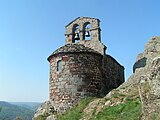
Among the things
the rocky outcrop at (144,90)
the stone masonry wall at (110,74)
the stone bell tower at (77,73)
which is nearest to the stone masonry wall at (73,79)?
the stone bell tower at (77,73)

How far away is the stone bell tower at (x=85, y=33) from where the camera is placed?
17.8 m

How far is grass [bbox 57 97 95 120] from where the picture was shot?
44.2 ft

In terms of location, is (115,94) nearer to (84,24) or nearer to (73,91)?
(73,91)

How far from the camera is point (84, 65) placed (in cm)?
1616

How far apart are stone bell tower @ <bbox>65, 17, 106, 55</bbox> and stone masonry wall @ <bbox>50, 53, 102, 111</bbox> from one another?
1.28 meters

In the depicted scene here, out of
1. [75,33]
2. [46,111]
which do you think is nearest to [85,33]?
[75,33]

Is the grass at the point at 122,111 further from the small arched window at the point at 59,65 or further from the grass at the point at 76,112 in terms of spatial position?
the small arched window at the point at 59,65

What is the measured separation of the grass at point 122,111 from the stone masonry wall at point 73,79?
152 inches

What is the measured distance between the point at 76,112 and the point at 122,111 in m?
3.60

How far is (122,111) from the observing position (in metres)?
11.0

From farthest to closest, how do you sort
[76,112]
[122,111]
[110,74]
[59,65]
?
[110,74] < [59,65] < [76,112] < [122,111]

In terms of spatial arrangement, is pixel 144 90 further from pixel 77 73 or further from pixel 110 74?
pixel 110 74

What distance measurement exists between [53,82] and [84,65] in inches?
85.8

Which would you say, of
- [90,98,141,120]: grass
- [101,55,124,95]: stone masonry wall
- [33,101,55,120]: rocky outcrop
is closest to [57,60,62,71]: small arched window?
[33,101,55,120]: rocky outcrop
